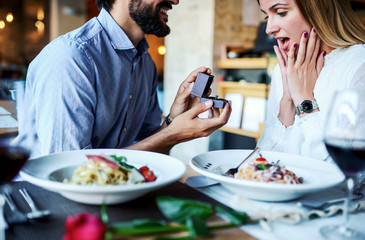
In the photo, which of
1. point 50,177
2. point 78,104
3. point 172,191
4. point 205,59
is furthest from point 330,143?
point 205,59

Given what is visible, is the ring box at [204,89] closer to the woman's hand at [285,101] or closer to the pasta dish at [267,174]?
the pasta dish at [267,174]

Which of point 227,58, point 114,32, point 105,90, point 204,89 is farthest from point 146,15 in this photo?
point 227,58

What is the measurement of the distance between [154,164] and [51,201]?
0.29 metres

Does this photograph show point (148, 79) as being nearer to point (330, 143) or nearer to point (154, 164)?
point (154, 164)

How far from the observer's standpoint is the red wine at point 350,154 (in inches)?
24.2

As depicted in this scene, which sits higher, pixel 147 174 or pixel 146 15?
pixel 146 15

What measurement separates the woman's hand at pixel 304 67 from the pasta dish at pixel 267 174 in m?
0.69

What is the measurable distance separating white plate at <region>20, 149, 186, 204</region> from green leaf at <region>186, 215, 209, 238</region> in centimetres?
15

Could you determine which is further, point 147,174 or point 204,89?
point 204,89

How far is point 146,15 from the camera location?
163cm

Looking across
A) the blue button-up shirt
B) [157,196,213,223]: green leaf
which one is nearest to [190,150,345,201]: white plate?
[157,196,213,223]: green leaf

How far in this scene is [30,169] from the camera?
2.54 ft

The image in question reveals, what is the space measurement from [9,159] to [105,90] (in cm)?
91

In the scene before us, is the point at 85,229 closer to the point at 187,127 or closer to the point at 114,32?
the point at 187,127
